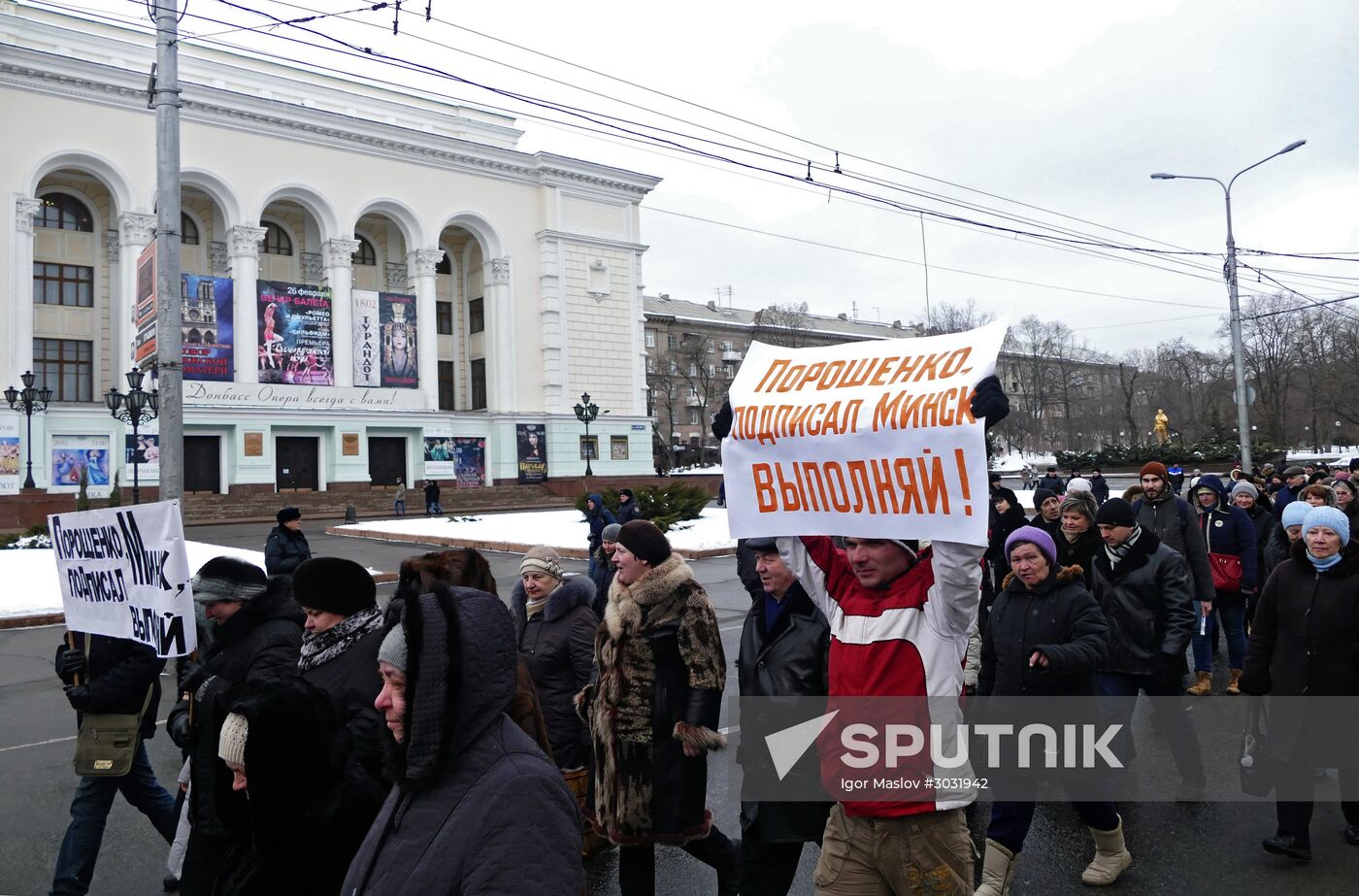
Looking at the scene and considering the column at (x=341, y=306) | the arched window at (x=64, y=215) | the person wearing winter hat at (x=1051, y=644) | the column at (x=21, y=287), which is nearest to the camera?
the person wearing winter hat at (x=1051, y=644)

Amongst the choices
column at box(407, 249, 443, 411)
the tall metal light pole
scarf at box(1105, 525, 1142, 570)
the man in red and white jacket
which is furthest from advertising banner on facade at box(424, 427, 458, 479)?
the man in red and white jacket

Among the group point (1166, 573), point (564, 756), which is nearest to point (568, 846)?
point (564, 756)

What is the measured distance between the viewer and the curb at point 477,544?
2033cm

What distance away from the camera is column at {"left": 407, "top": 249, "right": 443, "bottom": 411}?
4403 centimetres

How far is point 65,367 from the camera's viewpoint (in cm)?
3791

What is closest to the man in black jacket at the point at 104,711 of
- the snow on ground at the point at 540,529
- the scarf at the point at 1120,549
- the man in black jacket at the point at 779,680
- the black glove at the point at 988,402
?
the man in black jacket at the point at 779,680

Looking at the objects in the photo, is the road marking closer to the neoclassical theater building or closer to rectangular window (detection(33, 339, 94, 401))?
the neoclassical theater building

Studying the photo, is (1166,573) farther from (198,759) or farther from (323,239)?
(323,239)

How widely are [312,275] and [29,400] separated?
15.8 metres

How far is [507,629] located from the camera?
2031 millimetres

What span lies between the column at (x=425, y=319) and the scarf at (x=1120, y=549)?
40.7 meters

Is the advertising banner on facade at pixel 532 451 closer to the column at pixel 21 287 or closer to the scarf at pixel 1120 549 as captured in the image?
the column at pixel 21 287

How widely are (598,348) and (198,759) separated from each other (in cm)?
4497

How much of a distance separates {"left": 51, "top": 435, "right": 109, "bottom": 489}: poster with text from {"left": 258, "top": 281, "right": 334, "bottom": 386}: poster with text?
21.4 feet
